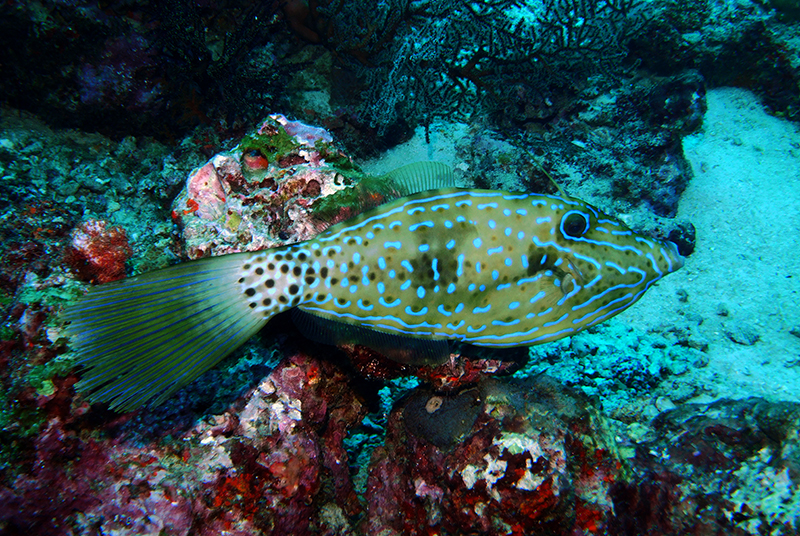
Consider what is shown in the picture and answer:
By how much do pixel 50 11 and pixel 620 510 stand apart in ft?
31.9

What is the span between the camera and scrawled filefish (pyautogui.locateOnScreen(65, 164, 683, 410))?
1.84 metres

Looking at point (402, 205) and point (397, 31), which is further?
point (397, 31)

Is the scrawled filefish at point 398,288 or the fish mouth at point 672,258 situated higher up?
the scrawled filefish at point 398,288

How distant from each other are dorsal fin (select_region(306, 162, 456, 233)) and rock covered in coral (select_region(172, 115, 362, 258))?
51 centimetres

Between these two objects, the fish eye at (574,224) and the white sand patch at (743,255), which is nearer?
the fish eye at (574,224)

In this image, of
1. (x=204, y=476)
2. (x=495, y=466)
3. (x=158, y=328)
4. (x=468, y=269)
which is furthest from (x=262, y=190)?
(x=495, y=466)

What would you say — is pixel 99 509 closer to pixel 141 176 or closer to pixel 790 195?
pixel 141 176

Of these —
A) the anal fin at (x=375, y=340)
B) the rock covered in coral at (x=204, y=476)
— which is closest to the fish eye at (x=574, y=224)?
the anal fin at (x=375, y=340)

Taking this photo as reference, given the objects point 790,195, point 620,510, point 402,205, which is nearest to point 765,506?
point 620,510

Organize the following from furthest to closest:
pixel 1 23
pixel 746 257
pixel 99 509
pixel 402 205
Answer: pixel 746 257 < pixel 1 23 < pixel 402 205 < pixel 99 509

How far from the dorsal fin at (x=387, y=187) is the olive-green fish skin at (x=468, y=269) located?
0.19m

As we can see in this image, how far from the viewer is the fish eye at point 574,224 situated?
241 centimetres

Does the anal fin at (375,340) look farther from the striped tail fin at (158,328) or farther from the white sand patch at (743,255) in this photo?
the white sand patch at (743,255)

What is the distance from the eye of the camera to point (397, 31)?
6.52m
